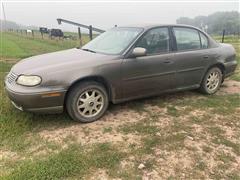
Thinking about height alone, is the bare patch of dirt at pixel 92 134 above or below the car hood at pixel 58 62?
below

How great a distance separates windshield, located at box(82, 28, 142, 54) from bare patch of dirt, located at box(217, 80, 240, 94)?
2628 mm

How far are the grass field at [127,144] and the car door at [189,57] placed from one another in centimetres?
59

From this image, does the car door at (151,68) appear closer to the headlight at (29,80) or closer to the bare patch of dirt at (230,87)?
the headlight at (29,80)

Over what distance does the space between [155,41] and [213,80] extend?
5.94 feet

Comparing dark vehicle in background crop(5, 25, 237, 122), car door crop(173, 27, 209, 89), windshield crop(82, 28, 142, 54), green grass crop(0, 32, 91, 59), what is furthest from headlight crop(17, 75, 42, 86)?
green grass crop(0, 32, 91, 59)

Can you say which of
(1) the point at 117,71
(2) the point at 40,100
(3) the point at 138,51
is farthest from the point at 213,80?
(2) the point at 40,100

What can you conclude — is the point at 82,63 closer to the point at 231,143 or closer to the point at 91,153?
the point at 91,153

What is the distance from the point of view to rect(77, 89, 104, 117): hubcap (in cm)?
417

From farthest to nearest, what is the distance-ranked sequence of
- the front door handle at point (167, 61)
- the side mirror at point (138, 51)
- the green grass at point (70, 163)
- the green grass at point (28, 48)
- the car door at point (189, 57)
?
the green grass at point (28, 48)
the car door at point (189, 57)
the front door handle at point (167, 61)
the side mirror at point (138, 51)
the green grass at point (70, 163)

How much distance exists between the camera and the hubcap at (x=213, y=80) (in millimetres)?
5785

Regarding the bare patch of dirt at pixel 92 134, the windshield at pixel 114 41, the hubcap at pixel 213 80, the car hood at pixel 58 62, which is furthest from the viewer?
the hubcap at pixel 213 80

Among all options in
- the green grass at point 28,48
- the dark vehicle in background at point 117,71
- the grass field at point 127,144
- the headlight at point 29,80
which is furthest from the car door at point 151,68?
the green grass at point 28,48

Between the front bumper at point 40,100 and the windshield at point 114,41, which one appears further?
the windshield at point 114,41

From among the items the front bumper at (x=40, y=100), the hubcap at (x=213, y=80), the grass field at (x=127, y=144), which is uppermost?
the front bumper at (x=40, y=100)
